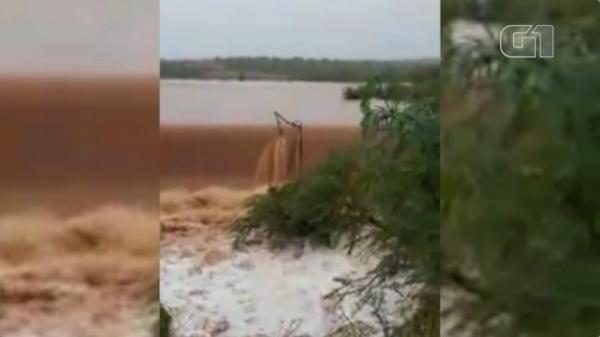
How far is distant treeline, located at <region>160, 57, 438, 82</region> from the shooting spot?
1884mm

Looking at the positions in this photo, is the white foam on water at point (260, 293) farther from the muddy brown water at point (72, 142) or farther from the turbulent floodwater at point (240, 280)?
the muddy brown water at point (72, 142)

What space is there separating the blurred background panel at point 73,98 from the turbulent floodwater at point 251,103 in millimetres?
58

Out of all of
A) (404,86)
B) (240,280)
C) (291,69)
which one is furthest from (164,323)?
(404,86)

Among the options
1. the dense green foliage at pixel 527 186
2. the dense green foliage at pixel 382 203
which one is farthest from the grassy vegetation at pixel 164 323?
the dense green foliage at pixel 527 186

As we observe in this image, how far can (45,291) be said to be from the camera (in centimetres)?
185

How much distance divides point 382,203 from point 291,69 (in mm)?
305

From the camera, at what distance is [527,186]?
189cm

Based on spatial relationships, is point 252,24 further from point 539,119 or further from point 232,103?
point 539,119

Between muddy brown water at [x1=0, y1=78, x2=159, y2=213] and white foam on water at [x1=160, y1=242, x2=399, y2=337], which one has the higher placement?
muddy brown water at [x1=0, y1=78, x2=159, y2=213]

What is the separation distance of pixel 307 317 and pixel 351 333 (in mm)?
89

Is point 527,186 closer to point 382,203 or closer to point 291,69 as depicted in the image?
point 382,203

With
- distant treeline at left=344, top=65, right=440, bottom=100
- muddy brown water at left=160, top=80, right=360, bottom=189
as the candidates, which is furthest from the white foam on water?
distant treeline at left=344, top=65, right=440, bottom=100

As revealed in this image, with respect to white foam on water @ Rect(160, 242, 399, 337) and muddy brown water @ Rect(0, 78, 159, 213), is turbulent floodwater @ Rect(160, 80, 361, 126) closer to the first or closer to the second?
muddy brown water @ Rect(0, 78, 159, 213)

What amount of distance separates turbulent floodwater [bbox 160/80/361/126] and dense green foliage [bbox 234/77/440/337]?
7 cm
